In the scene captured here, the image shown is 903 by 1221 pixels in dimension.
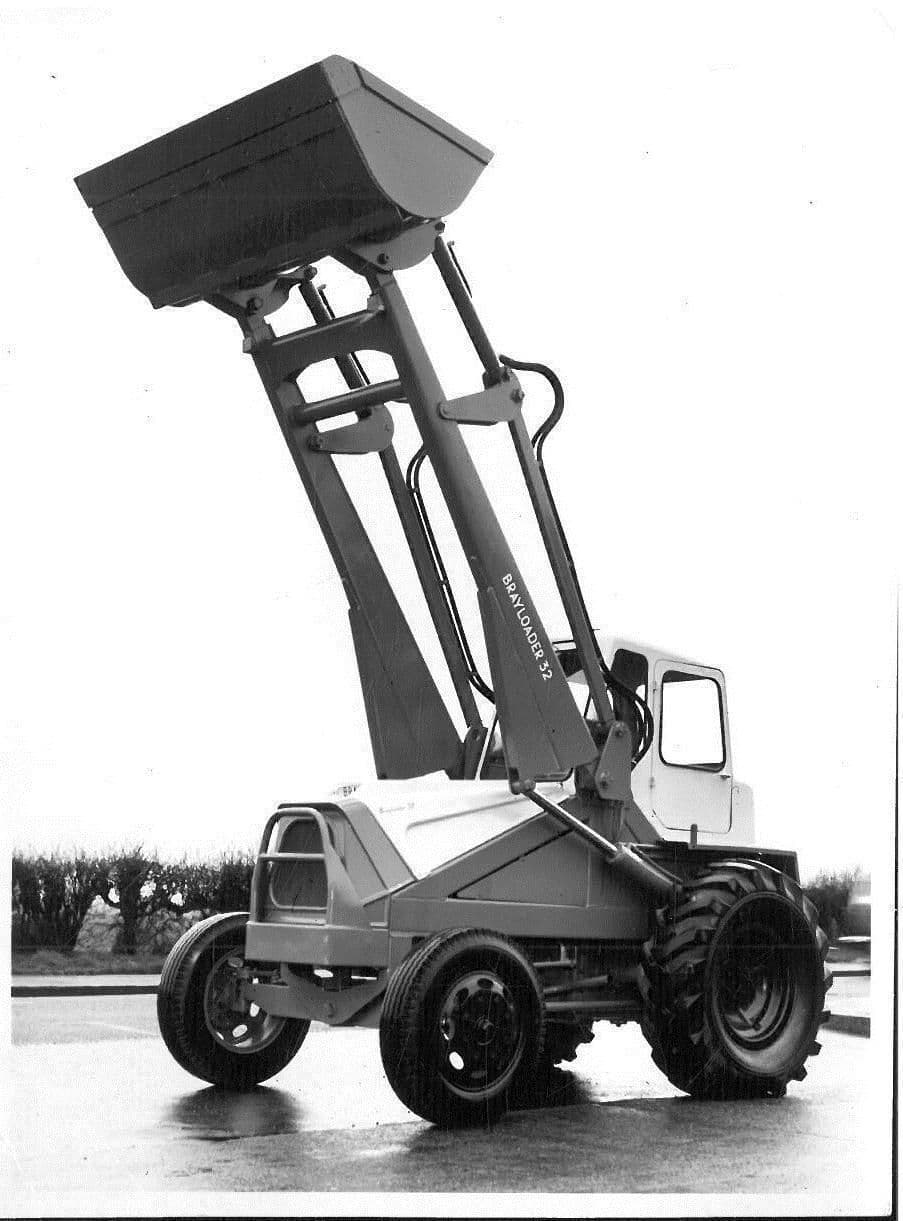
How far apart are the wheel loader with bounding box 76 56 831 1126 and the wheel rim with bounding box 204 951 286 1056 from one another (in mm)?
15

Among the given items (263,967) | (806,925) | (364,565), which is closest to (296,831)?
(263,967)

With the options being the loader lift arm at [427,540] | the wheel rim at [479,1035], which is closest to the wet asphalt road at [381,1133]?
the wheel rim at [479,1035]

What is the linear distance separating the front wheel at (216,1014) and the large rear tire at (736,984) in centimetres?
193

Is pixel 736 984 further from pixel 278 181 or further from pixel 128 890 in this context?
pixel 278 181

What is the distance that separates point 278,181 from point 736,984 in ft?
14.7

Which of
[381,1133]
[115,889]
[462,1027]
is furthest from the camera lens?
[115,889]

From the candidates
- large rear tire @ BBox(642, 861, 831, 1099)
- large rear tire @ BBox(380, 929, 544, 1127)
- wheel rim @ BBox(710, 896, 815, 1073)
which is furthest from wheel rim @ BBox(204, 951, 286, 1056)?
wheel rim @ BBox(710, 896, 815, 1073)

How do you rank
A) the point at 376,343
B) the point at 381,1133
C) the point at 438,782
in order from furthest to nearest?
1. the point at 438,782
2. the point at 376,343
3. the point at 381,1133

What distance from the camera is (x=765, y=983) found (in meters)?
8.77

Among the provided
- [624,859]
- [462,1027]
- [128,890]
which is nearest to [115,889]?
[128,890]

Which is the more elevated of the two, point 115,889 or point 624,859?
point 624,859

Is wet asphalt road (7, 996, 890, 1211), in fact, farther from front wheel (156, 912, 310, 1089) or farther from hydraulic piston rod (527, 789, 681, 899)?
hydraulic piston rod (527, 789, 681, 899)

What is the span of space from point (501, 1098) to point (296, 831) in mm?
1655

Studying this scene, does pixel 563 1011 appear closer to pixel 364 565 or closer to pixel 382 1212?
pixel 382 1212
